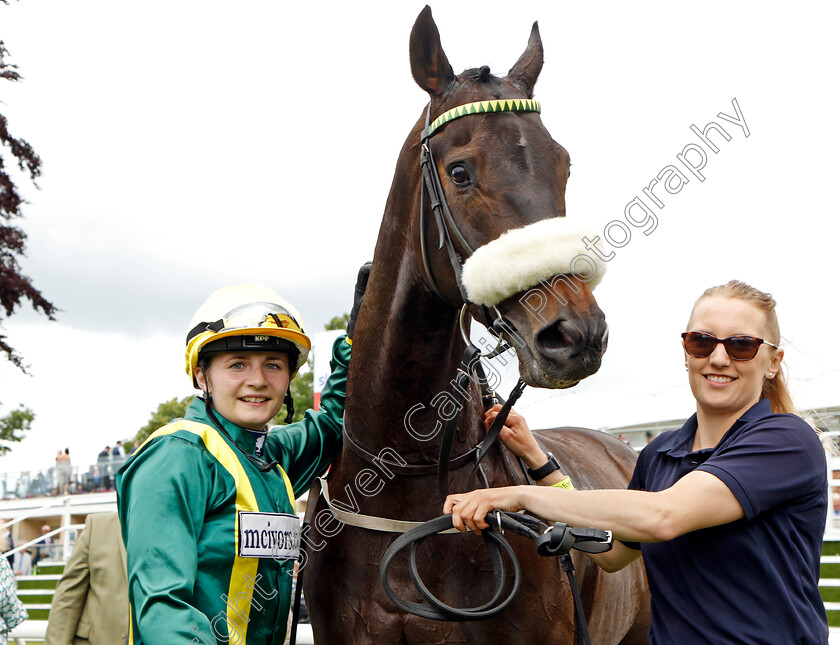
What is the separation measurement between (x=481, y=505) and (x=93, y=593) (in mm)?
2881

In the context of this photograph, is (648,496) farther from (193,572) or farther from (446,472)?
(193,572)

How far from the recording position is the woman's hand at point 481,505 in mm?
2098

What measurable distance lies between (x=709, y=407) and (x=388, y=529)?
1.02 metres

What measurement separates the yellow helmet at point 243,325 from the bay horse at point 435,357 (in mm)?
260

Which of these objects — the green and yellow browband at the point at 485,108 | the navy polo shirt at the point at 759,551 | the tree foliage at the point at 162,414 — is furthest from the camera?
the tree foliage at the point at 162,414

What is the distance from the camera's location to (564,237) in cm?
212

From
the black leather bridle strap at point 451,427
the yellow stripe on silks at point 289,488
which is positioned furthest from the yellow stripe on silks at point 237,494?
the black leather bridle strap at point 451,427

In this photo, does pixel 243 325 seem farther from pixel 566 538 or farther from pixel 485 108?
pixel 566 538

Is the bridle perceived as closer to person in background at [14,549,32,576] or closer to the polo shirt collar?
the polo shirt collar

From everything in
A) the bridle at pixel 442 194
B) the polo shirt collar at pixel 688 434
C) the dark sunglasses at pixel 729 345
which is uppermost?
the bridle at pixel 442 194

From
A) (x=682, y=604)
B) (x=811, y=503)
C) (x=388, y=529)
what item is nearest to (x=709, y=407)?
(x=811, y=503)

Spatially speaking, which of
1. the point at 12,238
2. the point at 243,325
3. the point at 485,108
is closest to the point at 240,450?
the point at 243,325

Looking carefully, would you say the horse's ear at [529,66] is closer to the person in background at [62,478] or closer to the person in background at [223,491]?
the person in background at [223,491]

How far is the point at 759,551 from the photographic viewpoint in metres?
1.91
